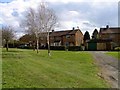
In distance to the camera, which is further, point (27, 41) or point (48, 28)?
point (27, 41)

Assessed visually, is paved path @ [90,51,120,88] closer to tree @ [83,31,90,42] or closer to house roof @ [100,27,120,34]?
house roof @ [100,27,120,34]

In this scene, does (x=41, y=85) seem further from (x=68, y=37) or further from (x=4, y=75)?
(x=68, y=37)

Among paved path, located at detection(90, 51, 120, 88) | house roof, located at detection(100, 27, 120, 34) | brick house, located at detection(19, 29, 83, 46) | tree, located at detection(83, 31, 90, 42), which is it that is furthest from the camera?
tree, located at detection(83, 31, 90, 42)

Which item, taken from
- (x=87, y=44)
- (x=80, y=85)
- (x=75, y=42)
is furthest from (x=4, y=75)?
(x=75, y=42)

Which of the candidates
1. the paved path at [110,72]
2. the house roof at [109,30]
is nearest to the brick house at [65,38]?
the house roof at [109,30]

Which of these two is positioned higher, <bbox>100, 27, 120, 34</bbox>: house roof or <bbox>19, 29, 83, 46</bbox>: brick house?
<bbox>100, 27, 120, 34</bbox>: house roof

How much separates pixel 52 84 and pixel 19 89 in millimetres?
2184

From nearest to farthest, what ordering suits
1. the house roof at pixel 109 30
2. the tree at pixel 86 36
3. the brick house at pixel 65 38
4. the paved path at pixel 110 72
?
the paved path at pixel 110 72 → the house roof at pixel 109 30 → the brick house at pixel 65 38 → the tree at pixel 86 36

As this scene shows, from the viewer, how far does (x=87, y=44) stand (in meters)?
84.2

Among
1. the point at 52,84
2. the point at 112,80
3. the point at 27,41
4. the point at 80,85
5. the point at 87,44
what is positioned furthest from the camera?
the point at 27,41

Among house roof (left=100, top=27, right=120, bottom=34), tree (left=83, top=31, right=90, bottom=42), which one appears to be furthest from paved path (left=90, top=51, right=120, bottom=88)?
tree (left=83, top=31, right=90, bottom=42)

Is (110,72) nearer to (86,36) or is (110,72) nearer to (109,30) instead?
(109,30)

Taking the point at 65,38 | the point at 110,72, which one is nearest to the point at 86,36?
the point at 65,38

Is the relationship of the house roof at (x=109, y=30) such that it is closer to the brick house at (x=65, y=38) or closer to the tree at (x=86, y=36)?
the tree at (x=86, y=36)
